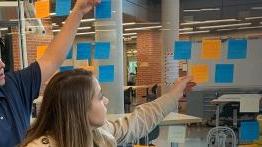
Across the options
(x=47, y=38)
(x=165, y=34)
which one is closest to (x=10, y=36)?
(x=47, y=38)

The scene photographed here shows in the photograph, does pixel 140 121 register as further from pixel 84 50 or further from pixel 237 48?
pixel 84 50

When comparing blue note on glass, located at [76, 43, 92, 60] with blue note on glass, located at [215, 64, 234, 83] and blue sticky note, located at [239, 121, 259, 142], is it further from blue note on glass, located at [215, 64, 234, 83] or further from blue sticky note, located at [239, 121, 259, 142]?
blue sticky note, located at [239, 121, 259, 142]

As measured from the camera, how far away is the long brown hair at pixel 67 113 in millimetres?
1343

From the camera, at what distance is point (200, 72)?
241cm

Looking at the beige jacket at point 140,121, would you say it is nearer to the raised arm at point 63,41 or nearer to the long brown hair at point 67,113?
the long brown hair at point 67,113

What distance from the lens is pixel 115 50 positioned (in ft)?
9.67

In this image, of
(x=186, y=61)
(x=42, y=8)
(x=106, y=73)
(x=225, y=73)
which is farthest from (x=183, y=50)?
(x=42, y=8)

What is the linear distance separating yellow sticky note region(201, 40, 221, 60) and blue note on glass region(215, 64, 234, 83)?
69 mm

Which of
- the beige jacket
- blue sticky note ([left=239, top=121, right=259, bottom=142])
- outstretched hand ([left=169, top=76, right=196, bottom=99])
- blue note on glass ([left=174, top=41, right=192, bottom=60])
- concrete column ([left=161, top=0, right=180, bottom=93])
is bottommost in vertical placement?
blue sticky note ([left=239, top=121, right=259, bottom=142])

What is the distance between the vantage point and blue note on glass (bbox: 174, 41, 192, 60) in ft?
7.91

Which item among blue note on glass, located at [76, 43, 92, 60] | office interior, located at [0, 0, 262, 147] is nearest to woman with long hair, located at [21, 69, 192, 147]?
office interior, located at [0, 0, 262, 147]

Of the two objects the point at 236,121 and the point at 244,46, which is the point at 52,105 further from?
the point at 236,121

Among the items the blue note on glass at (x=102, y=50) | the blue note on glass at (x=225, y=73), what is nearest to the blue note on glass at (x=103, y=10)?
the blue note on glass at (x=102, y=50)

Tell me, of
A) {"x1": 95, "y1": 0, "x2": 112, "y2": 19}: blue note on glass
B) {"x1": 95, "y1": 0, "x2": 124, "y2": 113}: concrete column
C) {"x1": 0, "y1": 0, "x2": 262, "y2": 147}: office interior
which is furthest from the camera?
{"x1": 95, "y1": 0, "x2": 124, "y2": 113}: concrete column
